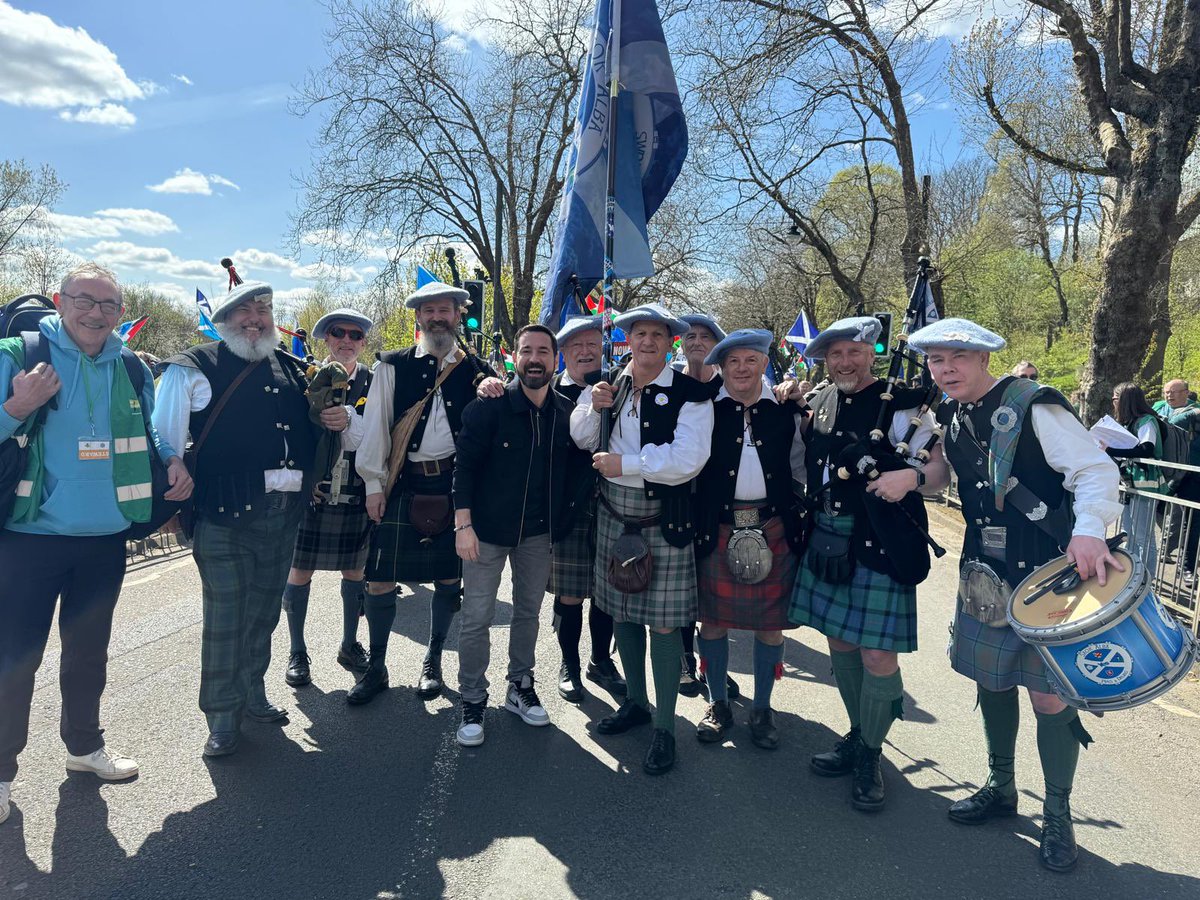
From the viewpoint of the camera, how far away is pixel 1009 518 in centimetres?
292

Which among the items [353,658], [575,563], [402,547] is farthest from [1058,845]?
[353,658]

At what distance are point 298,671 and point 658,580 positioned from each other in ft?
7.75

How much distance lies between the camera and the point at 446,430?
4.05 meters

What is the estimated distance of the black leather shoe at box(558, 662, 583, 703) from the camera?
426cm

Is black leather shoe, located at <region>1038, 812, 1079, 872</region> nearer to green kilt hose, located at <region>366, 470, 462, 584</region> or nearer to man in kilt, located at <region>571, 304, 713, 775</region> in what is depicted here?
man in kilt, located at <region>571, 304, 713, 775</region>

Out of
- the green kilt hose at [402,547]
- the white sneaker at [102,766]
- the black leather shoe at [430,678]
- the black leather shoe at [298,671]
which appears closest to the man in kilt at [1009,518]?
the green kilt hose at [402,547]

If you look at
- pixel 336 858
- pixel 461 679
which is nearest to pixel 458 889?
pixel 336 858

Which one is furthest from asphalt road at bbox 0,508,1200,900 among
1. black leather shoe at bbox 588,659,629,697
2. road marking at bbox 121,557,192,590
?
road marking at bbox 121,557,192,590

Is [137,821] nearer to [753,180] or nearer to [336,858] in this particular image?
[336,858]

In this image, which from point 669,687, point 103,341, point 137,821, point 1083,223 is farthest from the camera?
point 1083,223

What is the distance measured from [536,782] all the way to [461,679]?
696mm

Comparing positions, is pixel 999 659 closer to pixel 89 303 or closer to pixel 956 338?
pixel 956 338

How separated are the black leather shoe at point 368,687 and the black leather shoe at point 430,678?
0.21 meters

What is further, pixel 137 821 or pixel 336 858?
pixel 137 821
